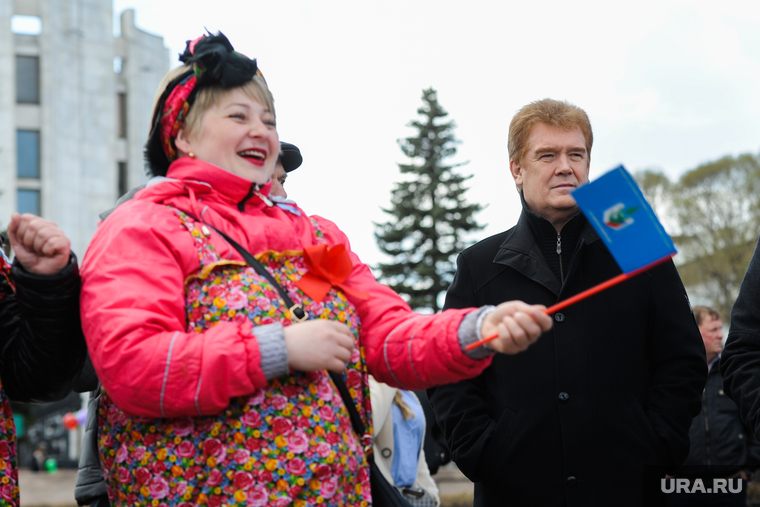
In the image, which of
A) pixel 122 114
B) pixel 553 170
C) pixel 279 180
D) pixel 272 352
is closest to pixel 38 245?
pixel 272 352

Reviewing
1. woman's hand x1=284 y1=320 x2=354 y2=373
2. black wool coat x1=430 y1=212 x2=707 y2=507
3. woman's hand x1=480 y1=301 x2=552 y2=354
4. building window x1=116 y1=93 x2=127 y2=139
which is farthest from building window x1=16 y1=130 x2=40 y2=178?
woman's hand x1=480 y1=301 x2=552 y2=354

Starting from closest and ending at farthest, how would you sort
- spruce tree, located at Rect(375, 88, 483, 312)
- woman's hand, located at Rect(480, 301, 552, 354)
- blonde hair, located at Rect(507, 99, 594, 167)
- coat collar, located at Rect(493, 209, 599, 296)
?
woman's hand, located at Rect(480, 301, 552, 354)
coat collar, located at Rect(493, 209, 599, 296)
blonde hair, located at Rect(507, 99, 594, 167)
spruce tree, located at Rect(375, 88, 483, 312)

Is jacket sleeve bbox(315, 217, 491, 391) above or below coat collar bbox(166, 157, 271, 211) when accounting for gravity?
below

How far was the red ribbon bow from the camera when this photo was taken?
2230 mm

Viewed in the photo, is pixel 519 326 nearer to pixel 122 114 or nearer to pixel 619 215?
pixel 619 215

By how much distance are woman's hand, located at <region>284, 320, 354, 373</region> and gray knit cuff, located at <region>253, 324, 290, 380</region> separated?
0.02 metres

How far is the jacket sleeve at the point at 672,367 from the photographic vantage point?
334cm

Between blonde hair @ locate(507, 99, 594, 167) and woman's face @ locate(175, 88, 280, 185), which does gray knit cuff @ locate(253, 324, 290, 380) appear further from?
blonde hair @ locate(507, 99, 594, 167)

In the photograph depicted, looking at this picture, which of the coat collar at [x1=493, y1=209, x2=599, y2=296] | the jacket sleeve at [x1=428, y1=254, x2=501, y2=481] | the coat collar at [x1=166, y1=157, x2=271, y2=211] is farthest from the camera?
the coat collar at [x1=493, y1=209, x2=599, y2=296]

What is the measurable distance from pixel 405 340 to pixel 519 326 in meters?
0.40

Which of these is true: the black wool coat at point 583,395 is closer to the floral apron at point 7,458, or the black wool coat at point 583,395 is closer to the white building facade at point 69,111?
the floral apron at point 7,458

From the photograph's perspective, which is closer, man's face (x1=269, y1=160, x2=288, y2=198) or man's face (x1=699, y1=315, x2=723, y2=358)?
man's face (x1=269, y1=160, x2=288, y2=198)

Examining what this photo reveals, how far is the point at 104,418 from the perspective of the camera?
2219 millimetres

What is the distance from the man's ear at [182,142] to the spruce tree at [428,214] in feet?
98.1
